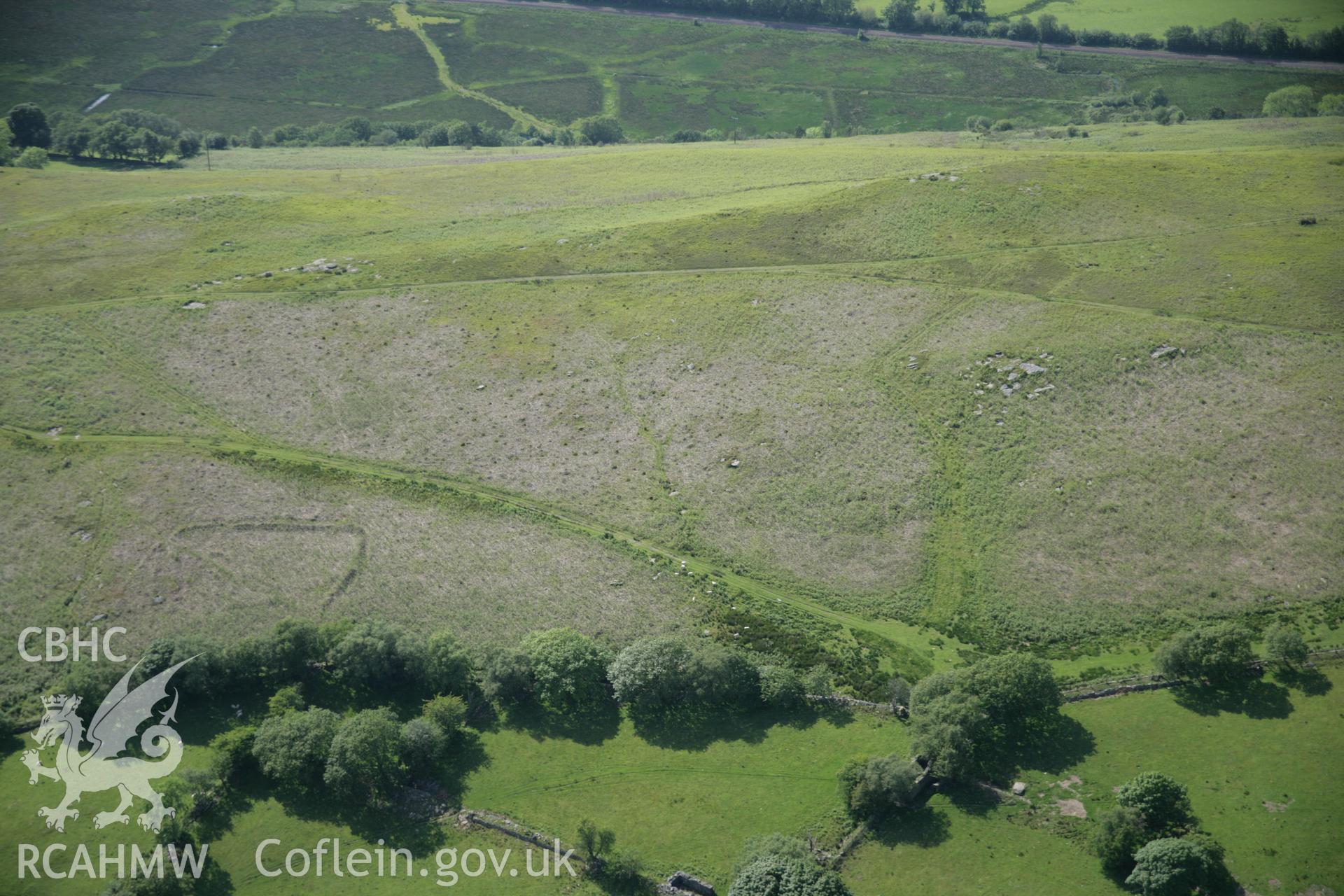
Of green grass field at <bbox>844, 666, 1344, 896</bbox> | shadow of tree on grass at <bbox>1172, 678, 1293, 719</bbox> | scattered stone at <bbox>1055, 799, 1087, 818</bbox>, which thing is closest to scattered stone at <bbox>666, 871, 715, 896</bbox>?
green grass field at <bbox>844, 666, 1344, 896</bbox>

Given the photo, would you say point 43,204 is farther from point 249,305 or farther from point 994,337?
point 994,337

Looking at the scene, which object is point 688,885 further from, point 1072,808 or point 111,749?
point 111,749

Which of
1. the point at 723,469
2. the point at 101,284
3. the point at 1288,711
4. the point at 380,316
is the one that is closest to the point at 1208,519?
the point at 1288,711

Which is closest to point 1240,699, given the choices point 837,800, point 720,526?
point 837,800

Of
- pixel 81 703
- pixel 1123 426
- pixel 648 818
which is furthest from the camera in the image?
pixel 1123 426

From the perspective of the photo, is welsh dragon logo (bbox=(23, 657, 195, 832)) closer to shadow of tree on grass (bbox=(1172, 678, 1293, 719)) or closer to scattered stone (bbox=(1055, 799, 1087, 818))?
scattered stone (bbox=(1055, 799, 1087, 818))

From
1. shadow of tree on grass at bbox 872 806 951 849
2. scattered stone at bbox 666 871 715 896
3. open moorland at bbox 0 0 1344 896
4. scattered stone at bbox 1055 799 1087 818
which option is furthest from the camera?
open moorland at bbox 0 0 1344 896

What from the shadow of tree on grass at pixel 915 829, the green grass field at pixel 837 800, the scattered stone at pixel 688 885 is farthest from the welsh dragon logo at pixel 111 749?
the shadow of tree on grass at pixel 915 829
